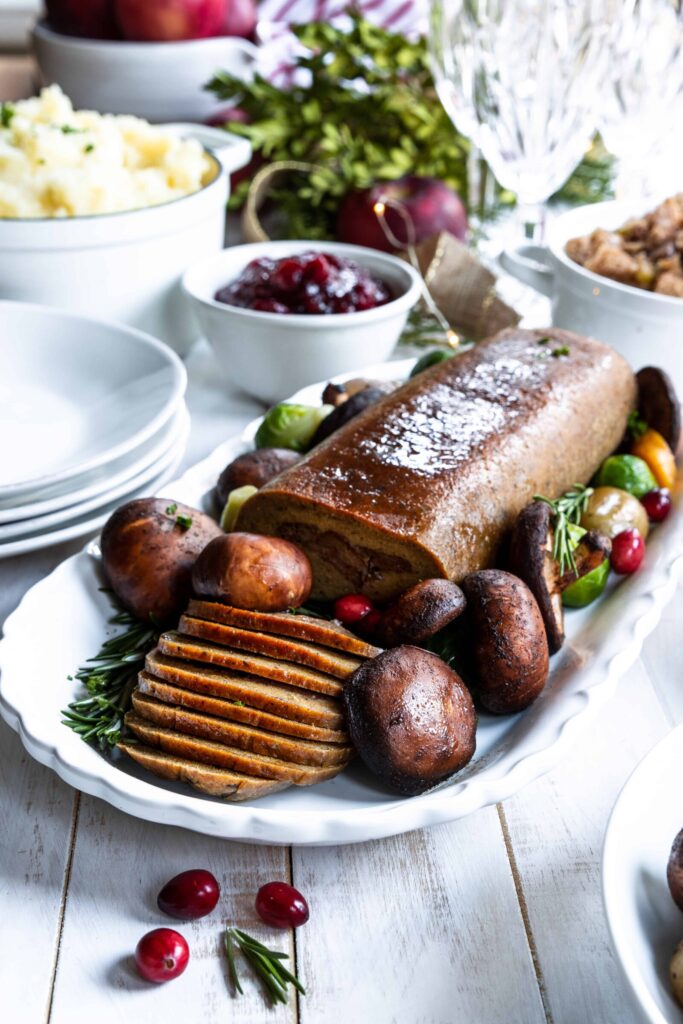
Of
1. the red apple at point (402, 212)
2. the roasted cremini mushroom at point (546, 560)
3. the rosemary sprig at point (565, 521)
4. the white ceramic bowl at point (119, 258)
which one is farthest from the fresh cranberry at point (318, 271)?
the roasted cremini mushroom at point (546, 560)

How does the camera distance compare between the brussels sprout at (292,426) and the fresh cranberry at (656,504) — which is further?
the brussels sprout at (292,426)

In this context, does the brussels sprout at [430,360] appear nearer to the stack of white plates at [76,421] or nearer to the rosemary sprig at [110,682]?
the stack of white plates at [76,421]

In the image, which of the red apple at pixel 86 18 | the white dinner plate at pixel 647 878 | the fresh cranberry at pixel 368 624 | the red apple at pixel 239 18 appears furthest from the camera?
the red apple at pixel 239 18

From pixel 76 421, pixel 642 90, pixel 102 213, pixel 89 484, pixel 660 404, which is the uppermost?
pixel 642 90

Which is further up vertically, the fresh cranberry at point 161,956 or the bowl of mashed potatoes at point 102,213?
the bowl of mashed potatoes at point 102,213

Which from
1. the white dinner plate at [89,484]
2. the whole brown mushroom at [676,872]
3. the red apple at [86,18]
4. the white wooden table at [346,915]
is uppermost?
the red apple at [86,18]

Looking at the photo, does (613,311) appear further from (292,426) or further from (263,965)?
(263,965)

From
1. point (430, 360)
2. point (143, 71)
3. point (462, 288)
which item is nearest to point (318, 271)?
point (430, 360)
